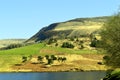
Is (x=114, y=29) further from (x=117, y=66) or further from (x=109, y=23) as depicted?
(x=117, y=66)

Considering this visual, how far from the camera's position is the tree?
242 ft

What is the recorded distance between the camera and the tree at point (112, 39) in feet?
242

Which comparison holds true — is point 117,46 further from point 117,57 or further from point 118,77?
point 118,77

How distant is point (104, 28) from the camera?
3216 inches

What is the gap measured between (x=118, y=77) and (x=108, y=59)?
1914 cm

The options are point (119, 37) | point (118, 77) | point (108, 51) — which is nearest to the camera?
point (118, 77)

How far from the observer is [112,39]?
7456 centimetres

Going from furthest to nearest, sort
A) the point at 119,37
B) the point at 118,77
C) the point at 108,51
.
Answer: the point at 108,51 < the point at 119,37 < the point at 118,77

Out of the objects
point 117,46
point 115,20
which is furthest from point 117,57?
point 115,20

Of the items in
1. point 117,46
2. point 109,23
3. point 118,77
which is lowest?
point 118,77

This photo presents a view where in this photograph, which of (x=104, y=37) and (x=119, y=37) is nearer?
(x=119, y=37)

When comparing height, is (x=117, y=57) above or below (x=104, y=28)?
below

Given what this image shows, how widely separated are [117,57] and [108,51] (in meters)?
3.64


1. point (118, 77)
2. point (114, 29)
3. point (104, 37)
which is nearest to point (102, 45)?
point (104, 37)
